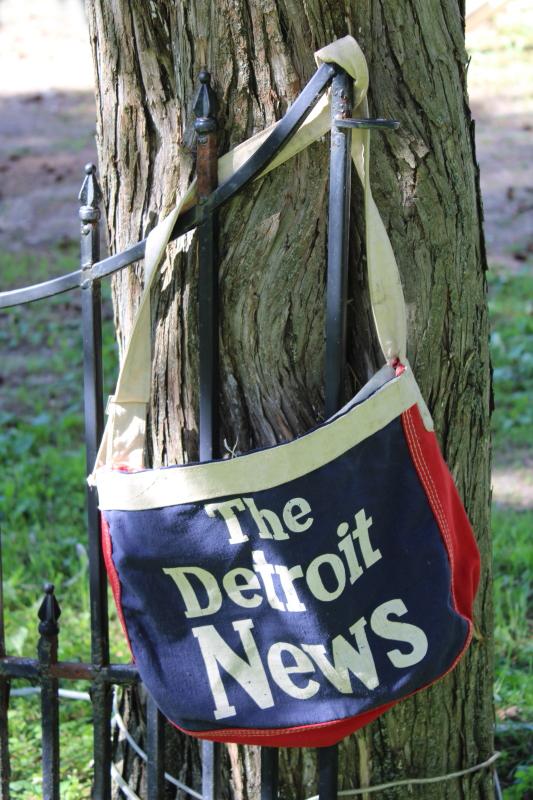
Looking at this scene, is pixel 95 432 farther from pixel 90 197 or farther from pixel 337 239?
pixel 337 239

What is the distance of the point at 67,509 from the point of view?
12.4 ft

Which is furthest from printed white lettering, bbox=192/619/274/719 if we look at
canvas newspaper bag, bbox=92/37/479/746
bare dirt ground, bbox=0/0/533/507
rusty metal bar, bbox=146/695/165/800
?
bare dirt ground, bbox=0/0/533/507

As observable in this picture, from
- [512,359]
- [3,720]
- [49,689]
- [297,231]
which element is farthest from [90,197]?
[512,359]

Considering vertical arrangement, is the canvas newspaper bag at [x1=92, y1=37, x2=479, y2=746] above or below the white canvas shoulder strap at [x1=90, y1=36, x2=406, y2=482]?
below

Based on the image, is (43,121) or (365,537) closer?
(365,537)

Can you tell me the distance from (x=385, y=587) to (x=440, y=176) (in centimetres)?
73

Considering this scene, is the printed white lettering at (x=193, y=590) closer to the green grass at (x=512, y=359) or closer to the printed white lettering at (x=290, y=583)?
the printed white lettering at (x=290, y=583)

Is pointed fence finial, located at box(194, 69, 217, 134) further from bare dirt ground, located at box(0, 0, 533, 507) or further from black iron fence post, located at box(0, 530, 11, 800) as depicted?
bare dirt ground, located at box(0, 0, 533, 507)

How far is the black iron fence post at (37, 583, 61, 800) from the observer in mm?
2076

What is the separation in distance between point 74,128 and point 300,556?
25.8 ft

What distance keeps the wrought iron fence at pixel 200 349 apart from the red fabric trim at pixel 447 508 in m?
0.16

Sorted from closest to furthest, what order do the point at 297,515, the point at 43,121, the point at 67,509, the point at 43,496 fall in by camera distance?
the point at 297,515 < the point at 67,509 < the point at 43,496 < the point at 43,121

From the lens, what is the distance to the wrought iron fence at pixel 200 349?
5.45 ft

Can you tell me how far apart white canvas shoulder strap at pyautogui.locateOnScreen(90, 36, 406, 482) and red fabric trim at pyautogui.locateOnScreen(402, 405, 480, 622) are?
13 centimetres
